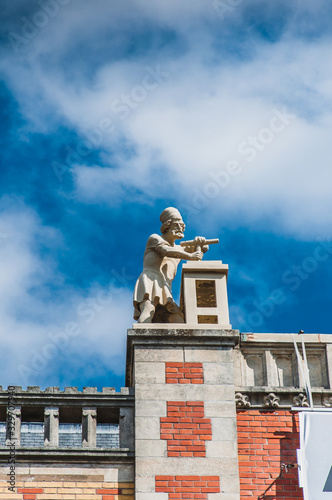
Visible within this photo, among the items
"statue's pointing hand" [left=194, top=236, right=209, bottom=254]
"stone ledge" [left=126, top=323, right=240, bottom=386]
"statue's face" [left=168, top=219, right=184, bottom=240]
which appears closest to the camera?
"stone ledge" [left=126, top=323, right=240, bottom=386]

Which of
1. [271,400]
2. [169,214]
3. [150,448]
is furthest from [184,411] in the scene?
[169,214]

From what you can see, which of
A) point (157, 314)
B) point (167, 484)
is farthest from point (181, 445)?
point (157, 314)

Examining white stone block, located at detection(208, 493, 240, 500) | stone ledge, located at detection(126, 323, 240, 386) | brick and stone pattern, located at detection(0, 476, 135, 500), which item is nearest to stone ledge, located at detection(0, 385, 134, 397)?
stone ledge, located at detection(126, 323, 240, 386)

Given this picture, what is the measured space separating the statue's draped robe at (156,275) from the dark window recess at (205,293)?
52 centimetres

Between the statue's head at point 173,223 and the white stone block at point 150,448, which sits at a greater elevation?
the statue's head at point 173,223

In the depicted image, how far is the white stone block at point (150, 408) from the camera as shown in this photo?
15.9 metres

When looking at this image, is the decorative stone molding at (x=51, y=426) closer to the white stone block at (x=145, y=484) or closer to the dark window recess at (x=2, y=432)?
the dark window recess at (x=2, y=432)

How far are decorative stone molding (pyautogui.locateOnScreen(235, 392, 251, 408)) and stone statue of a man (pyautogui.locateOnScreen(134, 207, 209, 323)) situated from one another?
1.89 metres

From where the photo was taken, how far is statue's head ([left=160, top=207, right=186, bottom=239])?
18.2m

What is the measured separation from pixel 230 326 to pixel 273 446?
2.20 m

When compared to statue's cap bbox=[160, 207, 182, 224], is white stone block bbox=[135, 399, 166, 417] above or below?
below

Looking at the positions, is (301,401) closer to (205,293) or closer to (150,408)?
(150,408)

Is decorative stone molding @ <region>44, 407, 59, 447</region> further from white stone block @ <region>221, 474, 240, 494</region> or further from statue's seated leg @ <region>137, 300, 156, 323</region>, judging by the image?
white stone block @ <region>221, 474, 240, 494</region>

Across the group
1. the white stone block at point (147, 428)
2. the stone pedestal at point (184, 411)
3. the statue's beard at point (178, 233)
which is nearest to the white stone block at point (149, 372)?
the stone pedestal at point (184, 411)
